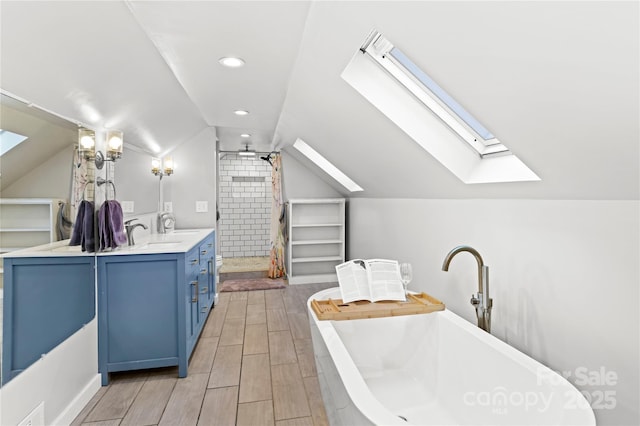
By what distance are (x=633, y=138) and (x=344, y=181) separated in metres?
3.77

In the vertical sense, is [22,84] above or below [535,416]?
above

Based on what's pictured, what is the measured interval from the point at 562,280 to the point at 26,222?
8.17ft

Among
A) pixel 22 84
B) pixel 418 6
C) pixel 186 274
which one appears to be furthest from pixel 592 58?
pixel 186 274

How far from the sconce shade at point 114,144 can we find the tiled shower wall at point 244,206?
447 centimetres

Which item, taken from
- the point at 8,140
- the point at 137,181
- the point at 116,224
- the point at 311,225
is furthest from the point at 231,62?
the point at 311,225

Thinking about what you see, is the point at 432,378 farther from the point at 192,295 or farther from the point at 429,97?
the point at 192,295

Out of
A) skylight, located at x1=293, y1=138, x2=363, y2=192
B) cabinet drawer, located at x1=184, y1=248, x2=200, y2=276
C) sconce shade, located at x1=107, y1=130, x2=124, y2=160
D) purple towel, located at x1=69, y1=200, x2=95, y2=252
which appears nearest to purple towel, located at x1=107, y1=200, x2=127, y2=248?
purple towel, located at x1=69, y1=200, x2=95, y2=252

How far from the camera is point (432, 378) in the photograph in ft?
6.12

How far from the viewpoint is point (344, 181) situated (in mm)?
4746

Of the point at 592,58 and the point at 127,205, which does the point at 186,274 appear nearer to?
the point at 127,205

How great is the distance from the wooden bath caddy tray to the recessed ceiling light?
1584mm

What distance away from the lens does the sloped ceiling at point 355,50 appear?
98 cm

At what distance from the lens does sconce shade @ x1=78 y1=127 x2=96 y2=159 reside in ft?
6.87

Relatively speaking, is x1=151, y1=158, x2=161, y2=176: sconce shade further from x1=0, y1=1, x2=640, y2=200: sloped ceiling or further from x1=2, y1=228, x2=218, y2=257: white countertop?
x1=0, y1=1, x2=640, y2=200: sloped ceiling
